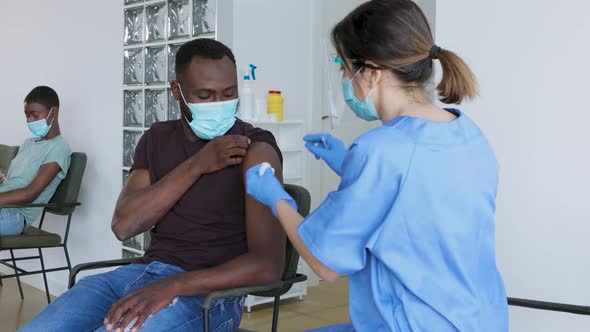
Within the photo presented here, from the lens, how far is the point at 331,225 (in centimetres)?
111

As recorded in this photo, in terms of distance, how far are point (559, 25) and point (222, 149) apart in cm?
92

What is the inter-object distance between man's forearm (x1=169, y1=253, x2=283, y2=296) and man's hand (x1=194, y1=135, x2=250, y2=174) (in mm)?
237

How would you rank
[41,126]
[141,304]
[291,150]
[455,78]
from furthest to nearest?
[291,150] < [41,126] < [141,304] < [455,78]

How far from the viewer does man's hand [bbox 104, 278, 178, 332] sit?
4.80ft

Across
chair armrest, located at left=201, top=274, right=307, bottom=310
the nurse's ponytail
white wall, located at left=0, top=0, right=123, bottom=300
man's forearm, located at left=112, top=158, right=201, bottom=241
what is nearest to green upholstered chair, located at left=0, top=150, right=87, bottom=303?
white wall, located at left=0, top=0, right=123, bottom=300

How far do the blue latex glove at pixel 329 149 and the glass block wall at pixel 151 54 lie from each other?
5.51 feet

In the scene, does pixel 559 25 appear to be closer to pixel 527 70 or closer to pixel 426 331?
pixel 527 70

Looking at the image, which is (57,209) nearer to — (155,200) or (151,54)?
(151,54)

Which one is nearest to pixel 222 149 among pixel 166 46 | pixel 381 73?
pixel 381 73

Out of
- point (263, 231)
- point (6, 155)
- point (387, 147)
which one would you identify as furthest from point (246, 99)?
point (387, 147)

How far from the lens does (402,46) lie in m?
1.17

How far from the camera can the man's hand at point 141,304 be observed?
4.80ft

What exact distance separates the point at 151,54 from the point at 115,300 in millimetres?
1884

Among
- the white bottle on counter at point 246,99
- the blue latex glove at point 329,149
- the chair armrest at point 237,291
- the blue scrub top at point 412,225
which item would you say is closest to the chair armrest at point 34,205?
the white bottle on counter at point 246,99
